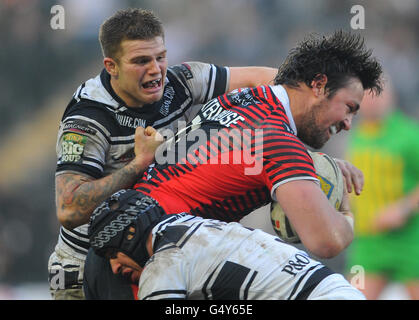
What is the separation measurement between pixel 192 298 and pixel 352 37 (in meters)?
1.50

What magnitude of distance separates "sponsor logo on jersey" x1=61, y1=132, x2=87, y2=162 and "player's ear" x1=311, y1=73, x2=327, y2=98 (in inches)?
46.3

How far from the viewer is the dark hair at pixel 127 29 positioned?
3.69m

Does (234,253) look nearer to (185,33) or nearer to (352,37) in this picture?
(352,37)

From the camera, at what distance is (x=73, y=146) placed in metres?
3.47

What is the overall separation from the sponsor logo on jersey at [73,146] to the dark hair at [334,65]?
3.44ft

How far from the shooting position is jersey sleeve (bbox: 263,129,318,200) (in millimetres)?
2844

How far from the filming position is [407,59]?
812 cm

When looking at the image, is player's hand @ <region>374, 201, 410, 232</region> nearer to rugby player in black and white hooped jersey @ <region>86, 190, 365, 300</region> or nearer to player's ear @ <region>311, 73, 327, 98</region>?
player's ear @ <region>311, 73, 327, 98</region>

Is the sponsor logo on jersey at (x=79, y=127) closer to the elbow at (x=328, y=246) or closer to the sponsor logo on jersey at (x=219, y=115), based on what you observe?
the sponsor logo on jersey at (x=219, y=115)

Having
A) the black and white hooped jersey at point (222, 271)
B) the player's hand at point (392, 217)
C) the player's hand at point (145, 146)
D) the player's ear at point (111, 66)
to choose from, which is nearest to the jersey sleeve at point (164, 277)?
the black and white hooped jersey at point (222, 271)

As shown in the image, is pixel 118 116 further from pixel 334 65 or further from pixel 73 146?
pixel 334 65

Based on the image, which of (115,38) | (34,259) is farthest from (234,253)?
(34,259)

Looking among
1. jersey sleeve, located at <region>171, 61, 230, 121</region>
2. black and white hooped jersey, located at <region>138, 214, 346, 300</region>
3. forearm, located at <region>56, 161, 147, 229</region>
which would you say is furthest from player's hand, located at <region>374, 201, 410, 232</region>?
black and white hooped jersey, located at <region>138, 214, 346, 300</region>

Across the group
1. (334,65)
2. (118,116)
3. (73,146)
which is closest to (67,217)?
(73,146)
